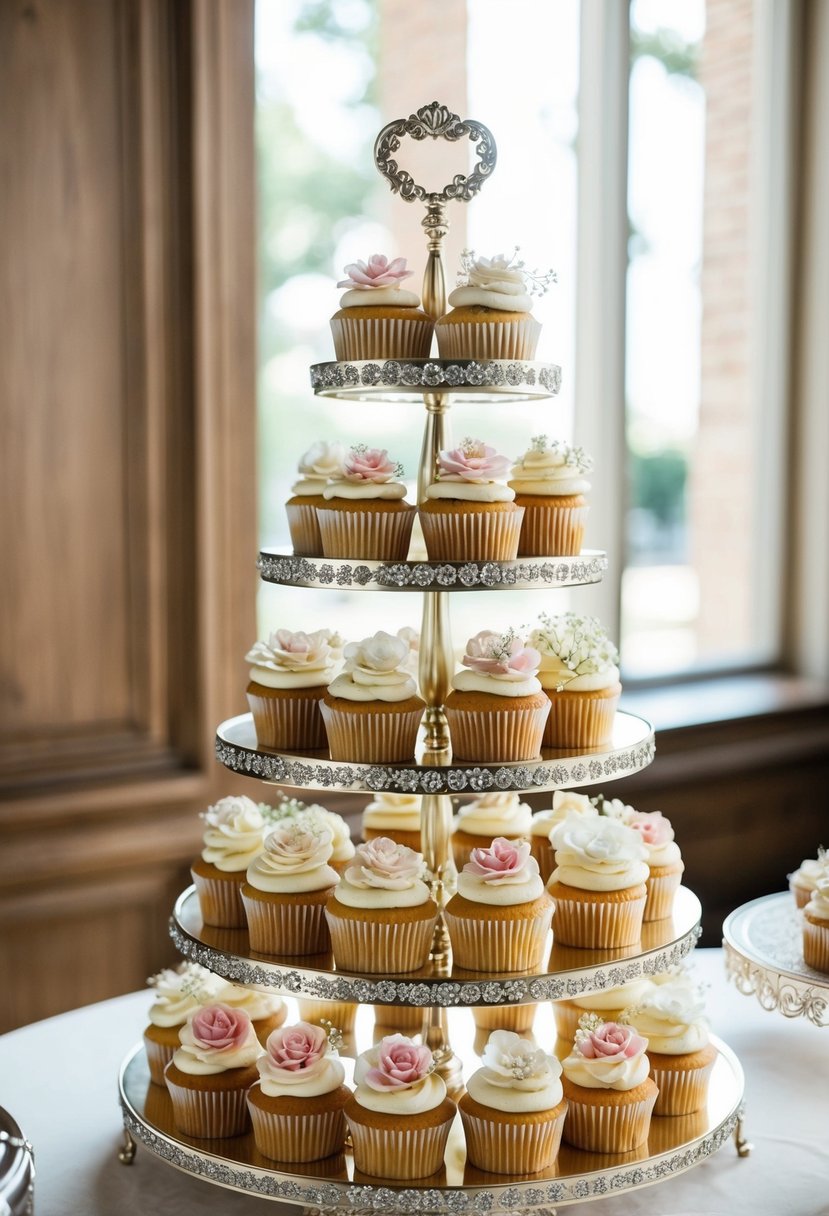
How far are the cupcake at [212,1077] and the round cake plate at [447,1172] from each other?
0.02 metres

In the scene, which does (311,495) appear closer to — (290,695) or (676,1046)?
(290,695)

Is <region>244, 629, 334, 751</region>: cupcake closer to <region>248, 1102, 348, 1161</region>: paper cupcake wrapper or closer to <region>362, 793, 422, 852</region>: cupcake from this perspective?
<region>362, 793, 422, 852</region>: cupcake

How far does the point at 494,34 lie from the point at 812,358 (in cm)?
143

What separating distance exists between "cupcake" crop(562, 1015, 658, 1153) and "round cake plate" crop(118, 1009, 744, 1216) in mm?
19

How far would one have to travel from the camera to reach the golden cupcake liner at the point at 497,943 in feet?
5.48

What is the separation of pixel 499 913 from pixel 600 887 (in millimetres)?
178

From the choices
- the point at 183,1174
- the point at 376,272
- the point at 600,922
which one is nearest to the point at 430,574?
the point at 376,272

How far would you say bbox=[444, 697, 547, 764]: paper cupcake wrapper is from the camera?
1.71 meters

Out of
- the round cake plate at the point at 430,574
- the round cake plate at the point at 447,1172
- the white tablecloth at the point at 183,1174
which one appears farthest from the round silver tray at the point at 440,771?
the white tablecloth at the point at 183,1174

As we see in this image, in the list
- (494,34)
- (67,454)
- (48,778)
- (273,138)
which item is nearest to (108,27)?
(273,138)

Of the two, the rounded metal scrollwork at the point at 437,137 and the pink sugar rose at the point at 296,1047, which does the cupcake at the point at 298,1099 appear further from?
the rounded metal scrollwork at the point at 437,137

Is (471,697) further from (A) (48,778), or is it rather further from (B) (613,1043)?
(A) (48,778)

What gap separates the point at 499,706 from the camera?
171 cm

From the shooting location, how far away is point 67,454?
2660mm
